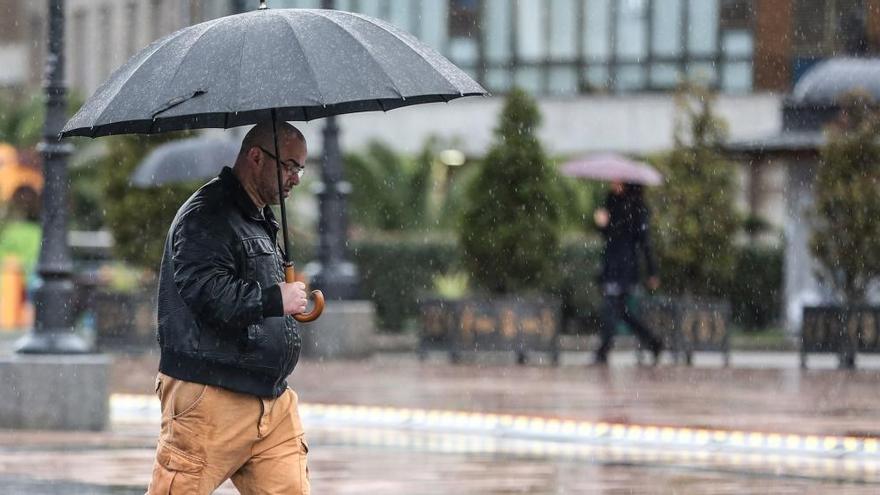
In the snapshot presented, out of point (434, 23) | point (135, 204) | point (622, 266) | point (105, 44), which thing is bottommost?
point (622, 266)

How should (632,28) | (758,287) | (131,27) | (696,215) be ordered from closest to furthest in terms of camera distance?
(696,215)
(758,287)
(632,28)
(131,27)

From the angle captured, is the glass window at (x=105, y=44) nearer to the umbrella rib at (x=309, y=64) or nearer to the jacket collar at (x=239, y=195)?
the umbrella rib at (x=309, y=64)

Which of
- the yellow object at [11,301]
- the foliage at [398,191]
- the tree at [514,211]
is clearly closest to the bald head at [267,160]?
the tree at [514,211]

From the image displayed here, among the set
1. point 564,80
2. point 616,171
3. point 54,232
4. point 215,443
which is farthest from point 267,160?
point 564,80

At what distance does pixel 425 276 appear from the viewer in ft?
94.7

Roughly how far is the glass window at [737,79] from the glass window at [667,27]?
4.24ft

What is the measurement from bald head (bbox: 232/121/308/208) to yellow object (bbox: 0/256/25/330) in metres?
20.4

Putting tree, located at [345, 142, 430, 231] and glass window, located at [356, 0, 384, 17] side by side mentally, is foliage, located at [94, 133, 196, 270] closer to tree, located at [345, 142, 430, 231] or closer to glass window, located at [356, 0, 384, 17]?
tree, located at [345, 142, 430, 231]

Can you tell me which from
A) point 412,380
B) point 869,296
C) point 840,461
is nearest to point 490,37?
point 869,296

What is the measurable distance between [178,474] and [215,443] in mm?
141

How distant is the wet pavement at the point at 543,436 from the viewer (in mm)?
10906

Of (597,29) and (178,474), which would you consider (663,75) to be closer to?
(597,29)

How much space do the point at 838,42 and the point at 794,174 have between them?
64.4ft

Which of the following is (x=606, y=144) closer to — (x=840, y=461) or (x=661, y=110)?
(x=661, y=110)
